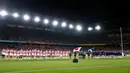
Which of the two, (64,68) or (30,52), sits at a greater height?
(64,68)

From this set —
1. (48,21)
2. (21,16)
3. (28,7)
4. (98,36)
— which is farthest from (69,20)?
(98,36)

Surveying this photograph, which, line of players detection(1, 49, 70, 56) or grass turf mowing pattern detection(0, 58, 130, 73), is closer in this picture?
grass turf mowing pattern detection(0, 58, 130, 73)

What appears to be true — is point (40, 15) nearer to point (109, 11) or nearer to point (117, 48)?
A: point (109, 11)

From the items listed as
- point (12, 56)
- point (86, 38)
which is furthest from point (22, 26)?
point (86, 38)

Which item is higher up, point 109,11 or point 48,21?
point 109,11

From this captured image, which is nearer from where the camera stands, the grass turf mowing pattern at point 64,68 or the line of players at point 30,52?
the grass turf mowing pattern at point 64,68

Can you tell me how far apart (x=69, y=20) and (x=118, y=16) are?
20152mm

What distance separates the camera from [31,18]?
5050 centimetres

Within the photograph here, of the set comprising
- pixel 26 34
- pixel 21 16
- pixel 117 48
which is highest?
pixel 21 16

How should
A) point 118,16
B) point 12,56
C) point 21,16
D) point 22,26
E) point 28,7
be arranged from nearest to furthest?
point 12,56
point 21,16
point 28,7
point 22,26
point 118,16

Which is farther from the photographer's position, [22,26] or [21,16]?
[22,26]

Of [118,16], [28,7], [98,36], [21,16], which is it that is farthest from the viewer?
[98,36]

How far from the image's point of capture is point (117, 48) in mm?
79000

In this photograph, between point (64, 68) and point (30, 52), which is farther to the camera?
point (30, 52)
